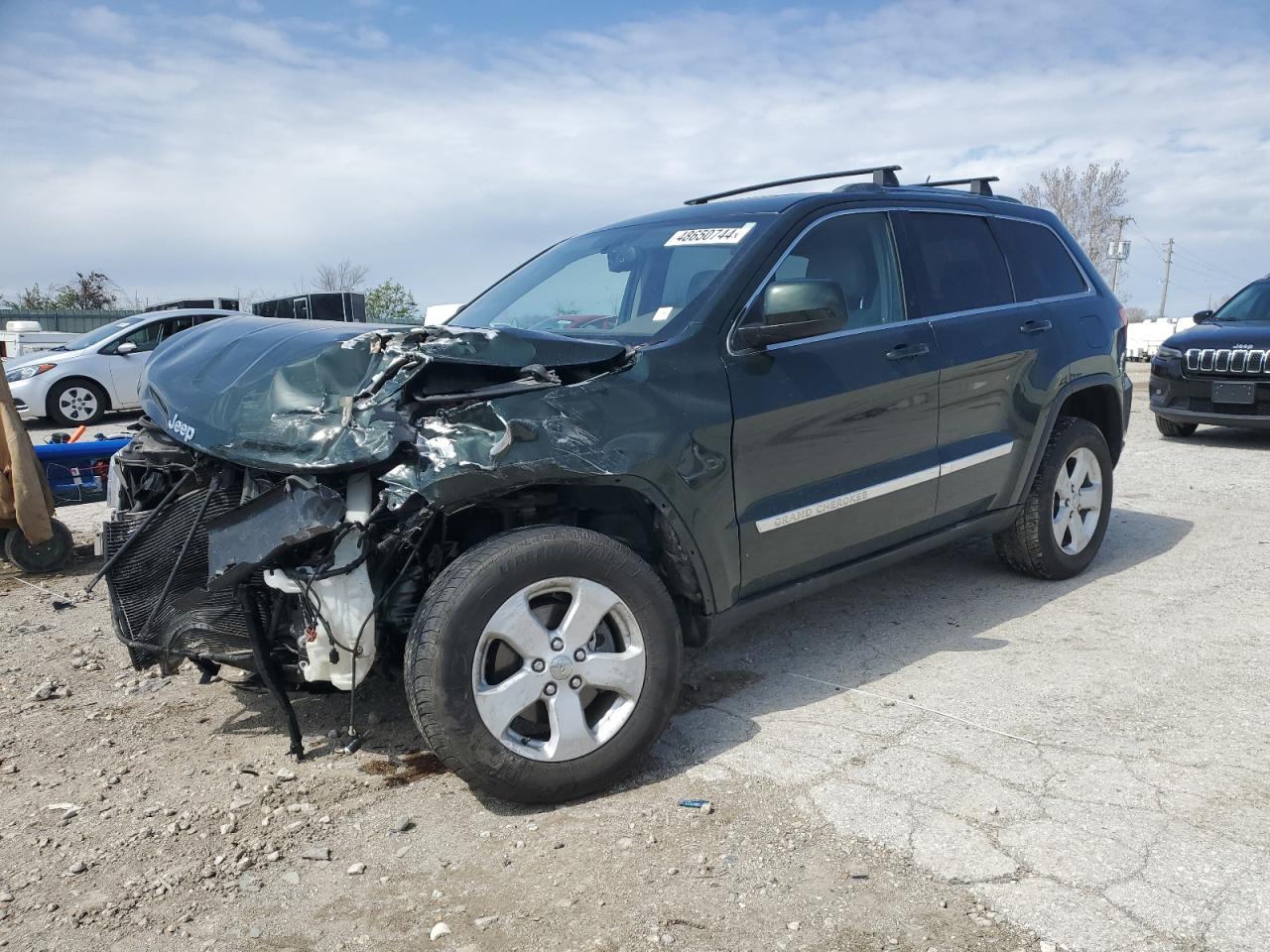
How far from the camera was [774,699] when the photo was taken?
392 cm

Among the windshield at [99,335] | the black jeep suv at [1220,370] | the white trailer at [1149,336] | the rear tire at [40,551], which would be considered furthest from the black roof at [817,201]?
the white trailer at [1149,336]

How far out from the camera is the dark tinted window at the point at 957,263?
450 centimetres

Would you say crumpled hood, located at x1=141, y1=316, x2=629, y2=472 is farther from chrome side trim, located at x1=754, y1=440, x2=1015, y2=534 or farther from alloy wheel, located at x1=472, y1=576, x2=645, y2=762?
chrome side trim, located at x1=754, y1=440, x2=1015, y2=534

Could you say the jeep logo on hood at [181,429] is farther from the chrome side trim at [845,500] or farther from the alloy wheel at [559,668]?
the chrome side trim at [845,500]

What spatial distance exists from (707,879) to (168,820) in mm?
1637

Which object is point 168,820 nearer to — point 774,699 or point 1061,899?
point 774,699

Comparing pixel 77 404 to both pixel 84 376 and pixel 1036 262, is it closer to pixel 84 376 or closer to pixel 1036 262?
pixel 84 376

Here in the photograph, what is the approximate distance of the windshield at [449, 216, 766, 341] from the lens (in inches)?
150

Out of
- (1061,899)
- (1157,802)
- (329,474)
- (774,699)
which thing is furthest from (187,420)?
(1157,802)


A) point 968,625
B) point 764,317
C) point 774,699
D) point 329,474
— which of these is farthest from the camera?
point 968,625

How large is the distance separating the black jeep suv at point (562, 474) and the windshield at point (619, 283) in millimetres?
16

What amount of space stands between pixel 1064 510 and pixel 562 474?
3.25 meters

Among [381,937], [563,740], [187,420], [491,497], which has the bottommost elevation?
[381,937]

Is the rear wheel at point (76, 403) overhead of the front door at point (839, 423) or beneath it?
beneath
